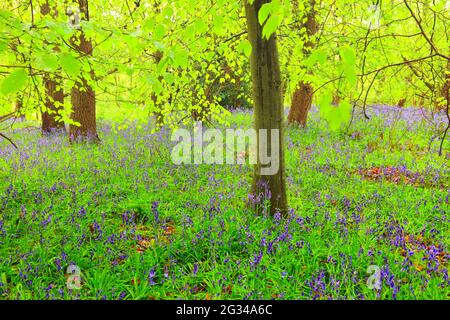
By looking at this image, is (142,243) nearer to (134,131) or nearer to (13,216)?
(13,216)

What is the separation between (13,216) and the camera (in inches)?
169

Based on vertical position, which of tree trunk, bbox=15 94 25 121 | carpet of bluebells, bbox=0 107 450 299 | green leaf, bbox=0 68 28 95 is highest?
tree trunk, bbox=15 94 25 121

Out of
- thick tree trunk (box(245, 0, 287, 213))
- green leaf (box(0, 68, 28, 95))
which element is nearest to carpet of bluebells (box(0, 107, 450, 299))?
thick tree trunk (box(245, 0, 287, 213))

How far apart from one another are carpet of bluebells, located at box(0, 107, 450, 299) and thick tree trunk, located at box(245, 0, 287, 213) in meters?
0.30

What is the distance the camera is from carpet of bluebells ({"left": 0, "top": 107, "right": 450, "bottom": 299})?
3.01 metres

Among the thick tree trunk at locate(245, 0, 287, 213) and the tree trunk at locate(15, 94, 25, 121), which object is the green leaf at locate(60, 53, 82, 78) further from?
the tree trunk at locate(15, 94, 25, 121)

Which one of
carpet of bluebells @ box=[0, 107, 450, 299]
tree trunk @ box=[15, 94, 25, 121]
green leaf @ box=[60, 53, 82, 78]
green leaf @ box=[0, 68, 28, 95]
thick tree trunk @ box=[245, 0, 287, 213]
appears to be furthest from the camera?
tree trunk @ box=[15, 94, 25, 121]

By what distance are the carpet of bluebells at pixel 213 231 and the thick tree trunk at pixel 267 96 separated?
0.30m

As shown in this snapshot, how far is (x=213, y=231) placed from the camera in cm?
388

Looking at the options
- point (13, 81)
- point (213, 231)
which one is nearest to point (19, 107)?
point (213, 231)

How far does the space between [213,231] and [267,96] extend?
1.82 meters

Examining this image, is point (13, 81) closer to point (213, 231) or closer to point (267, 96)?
point (213, 231)

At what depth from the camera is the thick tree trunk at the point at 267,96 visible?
3984 mm

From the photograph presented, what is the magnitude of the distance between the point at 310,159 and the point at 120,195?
4.55m
